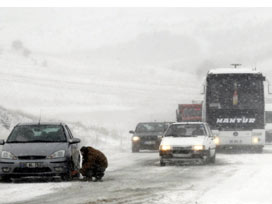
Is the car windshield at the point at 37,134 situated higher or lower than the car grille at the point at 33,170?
higher

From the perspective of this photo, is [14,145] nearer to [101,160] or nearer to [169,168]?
[101,160]

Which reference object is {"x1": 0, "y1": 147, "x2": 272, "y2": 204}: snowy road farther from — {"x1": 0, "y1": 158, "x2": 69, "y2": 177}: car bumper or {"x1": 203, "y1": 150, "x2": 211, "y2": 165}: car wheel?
{"x1": 203, "y1": 150, "x2": 211, "y2": 165}: car wheel

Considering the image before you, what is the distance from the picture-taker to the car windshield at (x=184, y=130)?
84.1 ft

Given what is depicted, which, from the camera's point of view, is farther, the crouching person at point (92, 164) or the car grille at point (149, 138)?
the car grille at point (149, 138)

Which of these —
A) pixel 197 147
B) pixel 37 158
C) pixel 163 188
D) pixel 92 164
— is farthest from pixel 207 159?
pixel 163 188

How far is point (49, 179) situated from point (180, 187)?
163 inches

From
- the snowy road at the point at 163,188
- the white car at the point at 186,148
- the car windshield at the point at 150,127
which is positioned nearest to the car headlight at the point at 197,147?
the white car at the point at 186,148

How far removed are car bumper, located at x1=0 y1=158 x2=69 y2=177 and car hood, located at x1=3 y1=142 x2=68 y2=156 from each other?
0.64 ft

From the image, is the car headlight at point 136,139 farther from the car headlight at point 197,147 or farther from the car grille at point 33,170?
the car grille at point 33,170

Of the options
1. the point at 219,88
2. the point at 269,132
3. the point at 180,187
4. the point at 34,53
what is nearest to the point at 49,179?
the point at 180,187

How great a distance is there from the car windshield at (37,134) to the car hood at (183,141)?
6581mm

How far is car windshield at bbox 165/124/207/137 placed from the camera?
25.6 metres

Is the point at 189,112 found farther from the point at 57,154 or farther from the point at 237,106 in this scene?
the point at 57,154

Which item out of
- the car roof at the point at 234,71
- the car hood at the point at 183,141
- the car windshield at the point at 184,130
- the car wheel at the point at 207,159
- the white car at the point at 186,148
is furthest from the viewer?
the car roof at the point at 234,71
